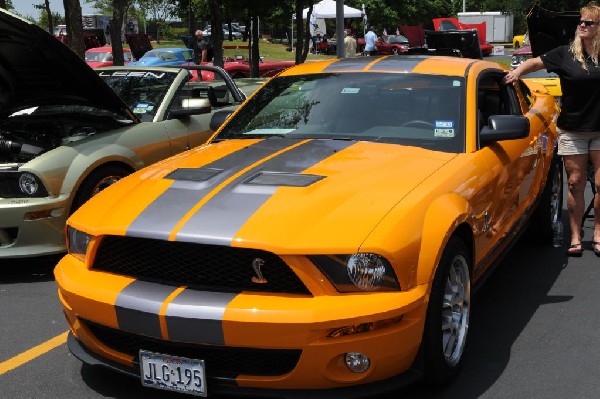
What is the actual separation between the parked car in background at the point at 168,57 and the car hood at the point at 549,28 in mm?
16325

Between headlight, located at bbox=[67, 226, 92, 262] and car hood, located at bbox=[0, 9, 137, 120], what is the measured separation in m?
2.35

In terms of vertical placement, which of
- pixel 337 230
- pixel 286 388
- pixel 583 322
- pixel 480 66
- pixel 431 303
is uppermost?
pixel 480 66

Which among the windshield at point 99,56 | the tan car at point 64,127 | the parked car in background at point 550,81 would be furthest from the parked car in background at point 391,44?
the tan car at point 64,127

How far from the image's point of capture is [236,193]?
3342 mm

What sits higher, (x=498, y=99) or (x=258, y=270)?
(x=498, y=99)

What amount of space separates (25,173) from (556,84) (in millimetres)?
8874

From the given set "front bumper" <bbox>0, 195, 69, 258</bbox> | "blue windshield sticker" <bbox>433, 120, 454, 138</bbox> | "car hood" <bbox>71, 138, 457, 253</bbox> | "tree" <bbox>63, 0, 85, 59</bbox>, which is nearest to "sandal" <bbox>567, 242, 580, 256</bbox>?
"blue windshield sticker" <bbox>433, 120, 454, 138</bbox>

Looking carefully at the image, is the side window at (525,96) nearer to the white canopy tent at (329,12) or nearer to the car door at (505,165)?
the car door at (505,165)

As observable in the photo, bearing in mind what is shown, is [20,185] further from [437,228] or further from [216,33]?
[216,33]

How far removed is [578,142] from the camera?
5609 mm

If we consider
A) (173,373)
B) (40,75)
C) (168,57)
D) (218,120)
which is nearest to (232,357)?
(173,373)

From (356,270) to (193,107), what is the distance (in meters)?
3.87

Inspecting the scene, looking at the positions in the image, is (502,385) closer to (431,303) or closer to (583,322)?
(431,303)

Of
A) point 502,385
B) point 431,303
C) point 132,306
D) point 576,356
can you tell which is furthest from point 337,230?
point 576,356
